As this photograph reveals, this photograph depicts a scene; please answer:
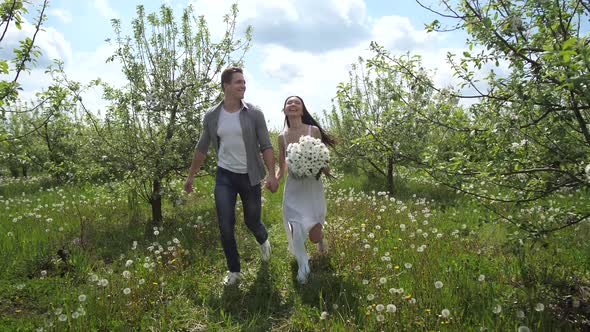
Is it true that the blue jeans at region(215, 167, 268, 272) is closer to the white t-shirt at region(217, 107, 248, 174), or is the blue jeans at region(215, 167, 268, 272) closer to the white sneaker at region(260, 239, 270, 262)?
the white t-shirt at region(217, 107, 248, 174)

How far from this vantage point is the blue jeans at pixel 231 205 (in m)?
4.96

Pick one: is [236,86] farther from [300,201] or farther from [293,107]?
[300,201]

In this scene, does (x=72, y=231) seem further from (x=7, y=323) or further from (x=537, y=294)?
(x=537, y=294)

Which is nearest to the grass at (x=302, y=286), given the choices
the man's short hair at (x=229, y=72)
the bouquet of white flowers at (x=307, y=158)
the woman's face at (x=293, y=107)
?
the bouquet of white flowers at (x=307, y=158)

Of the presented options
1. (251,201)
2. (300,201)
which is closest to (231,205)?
(251,201)

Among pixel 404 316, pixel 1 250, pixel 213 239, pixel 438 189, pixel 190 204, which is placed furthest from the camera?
pixel 438 189

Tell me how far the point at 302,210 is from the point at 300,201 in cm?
12

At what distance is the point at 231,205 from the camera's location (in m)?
5.02

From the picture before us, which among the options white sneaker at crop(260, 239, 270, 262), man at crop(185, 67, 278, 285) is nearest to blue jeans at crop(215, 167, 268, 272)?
man at crop(185, 67, 278, 285)

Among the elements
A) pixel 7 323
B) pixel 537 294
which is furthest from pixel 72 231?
pixel 537 294

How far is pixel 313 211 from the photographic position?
5195mm

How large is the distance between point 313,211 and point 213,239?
229 centimetres

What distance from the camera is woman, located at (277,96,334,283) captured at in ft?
16.6

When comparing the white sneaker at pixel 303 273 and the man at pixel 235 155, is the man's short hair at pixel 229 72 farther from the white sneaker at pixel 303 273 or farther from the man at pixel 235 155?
the white sneaker at pixel 303 273
